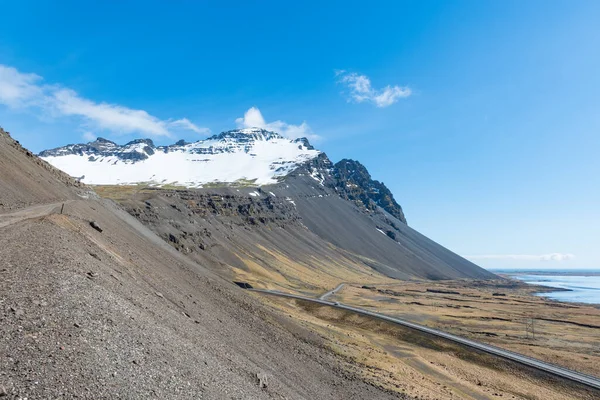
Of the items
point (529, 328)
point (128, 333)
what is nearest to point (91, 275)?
point (128, 333)

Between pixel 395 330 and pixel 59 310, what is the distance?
6962 centimetres

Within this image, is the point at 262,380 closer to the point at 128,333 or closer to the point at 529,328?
the point at 128,333

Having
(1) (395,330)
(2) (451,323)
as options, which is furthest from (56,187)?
(2) (451,323)

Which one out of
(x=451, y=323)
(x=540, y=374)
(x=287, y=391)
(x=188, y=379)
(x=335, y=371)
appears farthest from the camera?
(x=451, y=323)

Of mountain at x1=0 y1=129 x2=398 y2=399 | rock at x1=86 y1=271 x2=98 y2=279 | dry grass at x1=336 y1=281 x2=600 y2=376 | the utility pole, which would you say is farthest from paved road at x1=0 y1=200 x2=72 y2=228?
the utility pole

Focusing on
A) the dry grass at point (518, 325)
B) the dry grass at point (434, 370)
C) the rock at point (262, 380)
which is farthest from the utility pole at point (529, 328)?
the rock at point (262, 380)

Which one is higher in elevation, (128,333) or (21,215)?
(21,215)

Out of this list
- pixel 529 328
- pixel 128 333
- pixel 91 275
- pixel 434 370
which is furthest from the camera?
pixel 529 328

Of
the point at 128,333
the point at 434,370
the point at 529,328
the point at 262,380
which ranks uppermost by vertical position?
the point at 128,333

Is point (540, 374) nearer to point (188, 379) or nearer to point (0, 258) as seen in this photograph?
point (188, 379)

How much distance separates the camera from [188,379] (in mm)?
20344

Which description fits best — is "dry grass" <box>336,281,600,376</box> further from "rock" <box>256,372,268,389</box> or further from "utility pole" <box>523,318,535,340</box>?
"rock" <box>256,372,268,389</box>

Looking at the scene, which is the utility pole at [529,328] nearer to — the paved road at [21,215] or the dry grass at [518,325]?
the dry grass at [518,325]

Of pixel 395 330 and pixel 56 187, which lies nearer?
pixel 56 187
